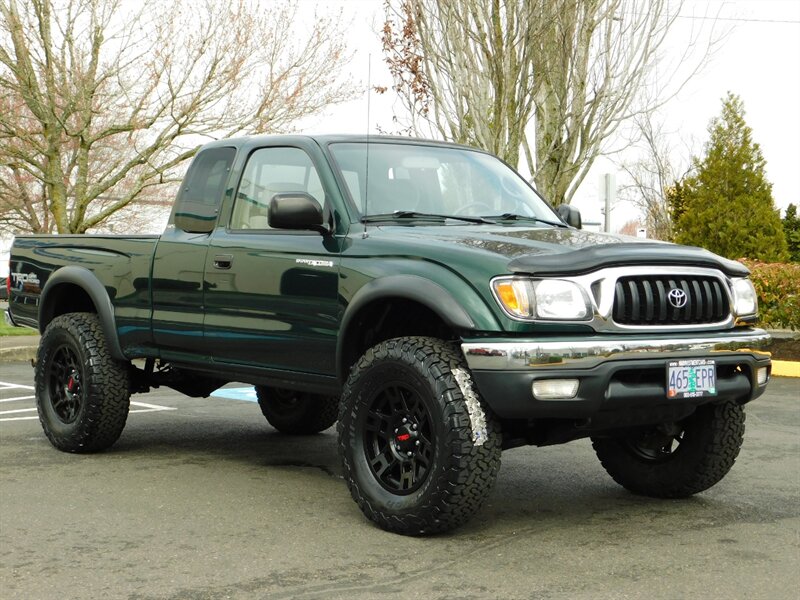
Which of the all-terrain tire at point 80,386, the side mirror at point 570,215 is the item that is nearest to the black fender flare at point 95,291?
the all-terrain tire at point 80,386

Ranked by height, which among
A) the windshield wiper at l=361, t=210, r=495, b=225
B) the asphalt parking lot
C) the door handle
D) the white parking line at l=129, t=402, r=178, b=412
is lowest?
the white parking line at l=129, t=402, r=178, b=412

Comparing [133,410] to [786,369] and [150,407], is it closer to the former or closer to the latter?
[150,407]

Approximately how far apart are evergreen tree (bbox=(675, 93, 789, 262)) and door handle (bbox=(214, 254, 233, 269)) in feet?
46.7

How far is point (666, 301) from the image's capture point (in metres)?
5.33

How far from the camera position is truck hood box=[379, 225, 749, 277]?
510 cm

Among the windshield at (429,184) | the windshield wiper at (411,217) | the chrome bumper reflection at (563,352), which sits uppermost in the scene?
the windshield at (429,184)

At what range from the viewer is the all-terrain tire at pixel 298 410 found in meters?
8.36

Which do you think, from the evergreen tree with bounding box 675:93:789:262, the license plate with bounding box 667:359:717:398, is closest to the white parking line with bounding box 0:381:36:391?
the license plate with bounding box 667:359:717:398

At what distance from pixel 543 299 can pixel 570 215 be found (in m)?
2.17

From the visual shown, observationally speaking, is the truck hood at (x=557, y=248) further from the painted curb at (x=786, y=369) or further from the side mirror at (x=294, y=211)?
the painted curb at (x=786, y=369)

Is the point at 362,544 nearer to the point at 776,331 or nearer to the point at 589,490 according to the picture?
the point at 589,490

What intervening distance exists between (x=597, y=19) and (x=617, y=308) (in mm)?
12316

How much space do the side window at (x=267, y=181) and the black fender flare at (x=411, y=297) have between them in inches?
38.5

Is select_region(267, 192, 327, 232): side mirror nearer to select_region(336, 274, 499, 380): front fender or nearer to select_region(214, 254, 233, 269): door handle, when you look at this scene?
select_region(336, 274, 499, 380): front fender
